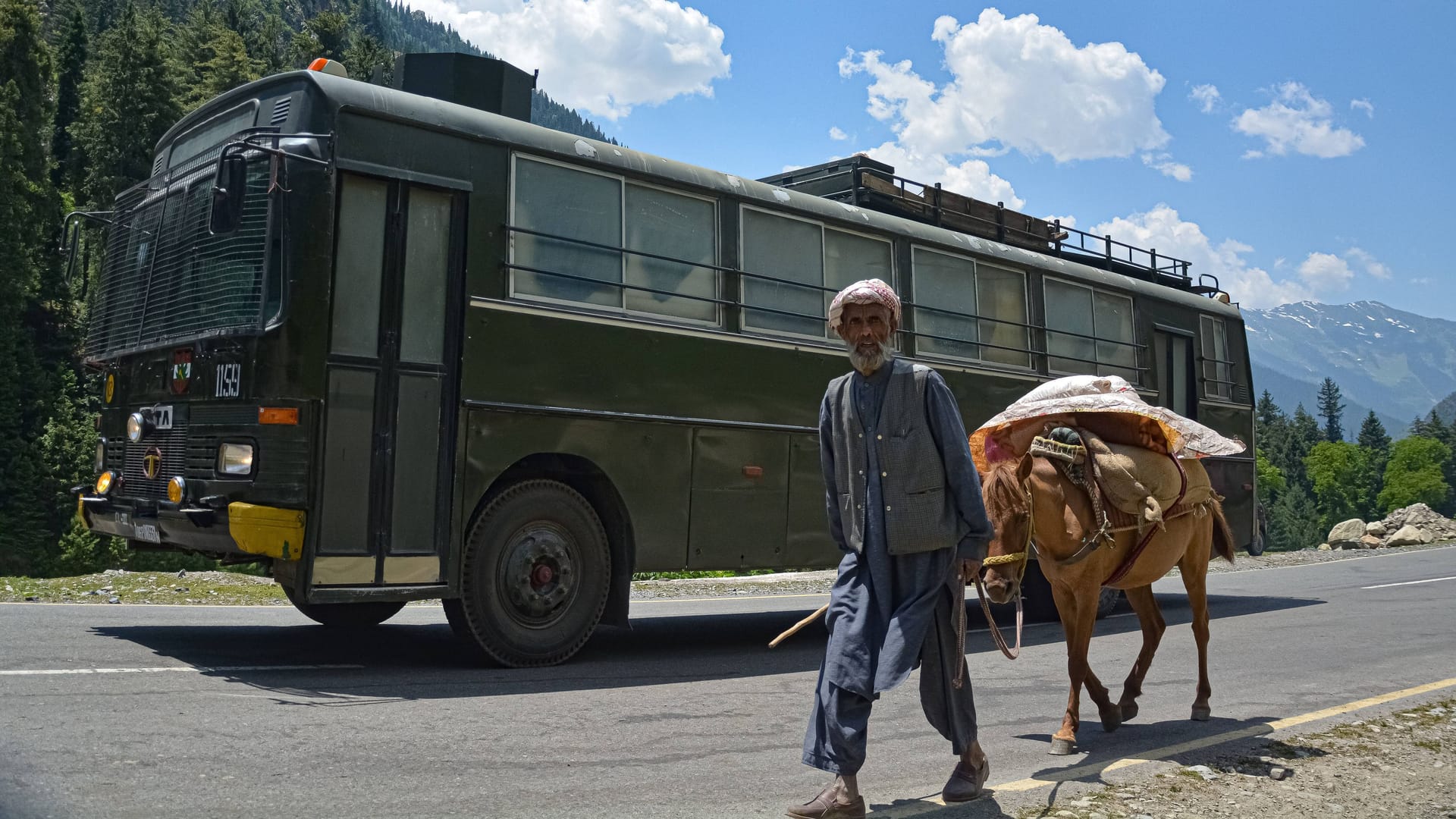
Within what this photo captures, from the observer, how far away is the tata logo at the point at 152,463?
8125mm

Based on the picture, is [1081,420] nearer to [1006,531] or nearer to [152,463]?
[1006,531]

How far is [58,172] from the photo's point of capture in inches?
3105

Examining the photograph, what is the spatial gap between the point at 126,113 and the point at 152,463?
71.3 m

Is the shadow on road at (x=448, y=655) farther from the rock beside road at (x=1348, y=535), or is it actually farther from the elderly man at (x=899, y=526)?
the rock beside road at (x=1348, y=535)

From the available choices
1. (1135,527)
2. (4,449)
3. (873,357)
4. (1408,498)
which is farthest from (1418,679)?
(1408,498)

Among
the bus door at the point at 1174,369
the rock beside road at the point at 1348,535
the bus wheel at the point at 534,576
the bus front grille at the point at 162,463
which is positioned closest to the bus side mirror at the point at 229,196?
the bus front grille at the point at 162,463

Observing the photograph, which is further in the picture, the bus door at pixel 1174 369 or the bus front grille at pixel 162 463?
the bus door at pixel 1174 369

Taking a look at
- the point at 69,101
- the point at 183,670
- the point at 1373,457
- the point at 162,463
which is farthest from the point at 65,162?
the point at 1373,457

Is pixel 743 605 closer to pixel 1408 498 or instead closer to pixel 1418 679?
pixel 1418 679

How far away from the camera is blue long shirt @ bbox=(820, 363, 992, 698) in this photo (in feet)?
15.1

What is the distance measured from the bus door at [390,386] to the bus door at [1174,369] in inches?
407

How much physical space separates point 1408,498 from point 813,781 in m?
161

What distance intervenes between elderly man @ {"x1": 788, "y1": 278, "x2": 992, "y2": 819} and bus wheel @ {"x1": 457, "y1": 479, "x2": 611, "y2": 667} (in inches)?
153

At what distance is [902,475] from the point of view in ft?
15.7
